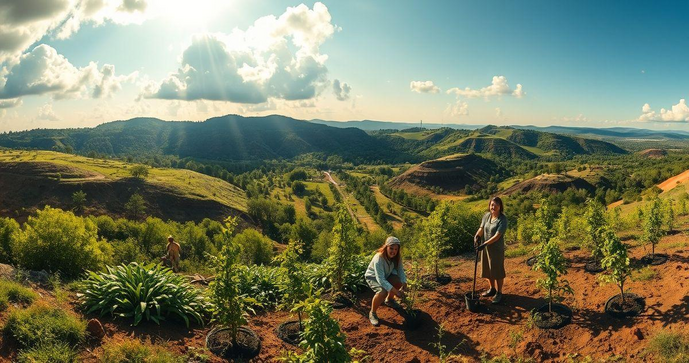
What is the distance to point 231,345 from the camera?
257 inches

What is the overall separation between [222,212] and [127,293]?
87.2m

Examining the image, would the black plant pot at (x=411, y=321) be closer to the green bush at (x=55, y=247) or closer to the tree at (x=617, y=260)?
the tree at (x=617, y=260)

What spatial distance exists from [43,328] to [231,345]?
3.09m

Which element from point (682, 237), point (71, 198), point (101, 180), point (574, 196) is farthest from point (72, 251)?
point (574, 196)

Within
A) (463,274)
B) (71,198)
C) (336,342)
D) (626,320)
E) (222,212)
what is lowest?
(222,212)

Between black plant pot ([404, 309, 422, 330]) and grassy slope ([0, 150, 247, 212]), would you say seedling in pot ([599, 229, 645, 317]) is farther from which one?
grassy slope ([0, 150, 247, 212])

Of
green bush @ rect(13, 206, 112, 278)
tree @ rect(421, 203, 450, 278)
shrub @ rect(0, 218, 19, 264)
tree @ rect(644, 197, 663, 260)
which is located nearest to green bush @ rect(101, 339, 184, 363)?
green bush @ rect(13, 206, 112, 278)

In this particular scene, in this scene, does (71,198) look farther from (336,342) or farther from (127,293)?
(336,342)

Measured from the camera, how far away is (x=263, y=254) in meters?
49.0

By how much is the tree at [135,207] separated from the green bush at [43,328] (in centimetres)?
7814

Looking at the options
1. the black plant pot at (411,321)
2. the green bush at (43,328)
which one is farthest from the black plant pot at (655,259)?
the green bush at (43,328)

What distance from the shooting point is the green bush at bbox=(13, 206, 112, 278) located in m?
8.90

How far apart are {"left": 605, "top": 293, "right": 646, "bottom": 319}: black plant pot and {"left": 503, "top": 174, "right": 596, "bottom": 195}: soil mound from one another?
391 ft

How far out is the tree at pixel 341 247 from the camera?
916cm
